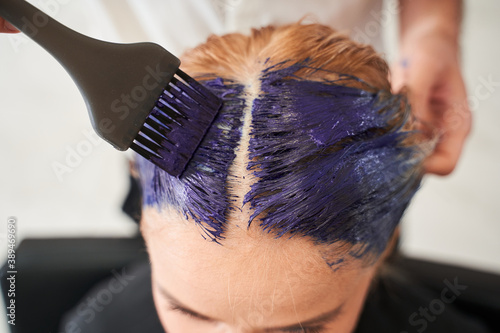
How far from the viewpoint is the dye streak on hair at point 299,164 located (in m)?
0.48

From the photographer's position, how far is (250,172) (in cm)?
48

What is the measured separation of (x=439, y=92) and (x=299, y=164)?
0.50 metres

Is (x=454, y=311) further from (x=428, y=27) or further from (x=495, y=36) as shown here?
(x=495, y=36)

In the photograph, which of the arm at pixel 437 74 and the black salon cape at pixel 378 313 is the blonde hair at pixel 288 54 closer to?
the arm at pixel 437 74

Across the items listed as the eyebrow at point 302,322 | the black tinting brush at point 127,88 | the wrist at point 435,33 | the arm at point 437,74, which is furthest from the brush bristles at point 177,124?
the wrist at point 435,33

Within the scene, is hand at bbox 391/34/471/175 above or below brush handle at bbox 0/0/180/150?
below

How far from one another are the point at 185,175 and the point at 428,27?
2.18 feet

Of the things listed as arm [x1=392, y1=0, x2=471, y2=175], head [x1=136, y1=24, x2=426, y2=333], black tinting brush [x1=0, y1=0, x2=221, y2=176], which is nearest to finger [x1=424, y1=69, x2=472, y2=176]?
arm [x1=392, y1=0, x2=471, y2=175]

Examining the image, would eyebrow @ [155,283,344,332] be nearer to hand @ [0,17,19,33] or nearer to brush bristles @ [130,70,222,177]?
brush bristles @ [130,70,222,177]

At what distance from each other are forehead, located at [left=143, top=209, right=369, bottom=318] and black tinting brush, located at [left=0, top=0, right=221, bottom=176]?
0.10m

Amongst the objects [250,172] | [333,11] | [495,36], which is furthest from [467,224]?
[250,172]

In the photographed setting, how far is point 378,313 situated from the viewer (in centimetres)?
88

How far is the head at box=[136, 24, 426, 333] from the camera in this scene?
48cm

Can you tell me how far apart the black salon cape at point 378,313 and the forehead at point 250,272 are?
36 centimetres
